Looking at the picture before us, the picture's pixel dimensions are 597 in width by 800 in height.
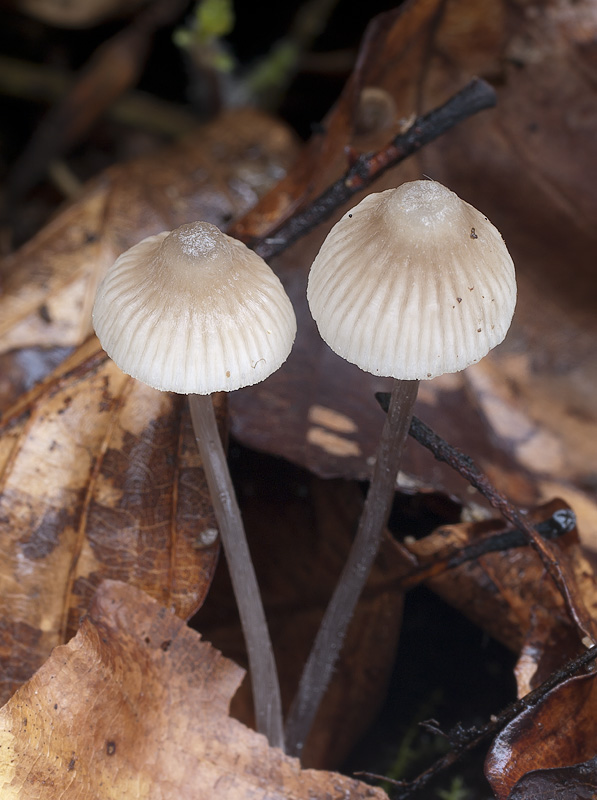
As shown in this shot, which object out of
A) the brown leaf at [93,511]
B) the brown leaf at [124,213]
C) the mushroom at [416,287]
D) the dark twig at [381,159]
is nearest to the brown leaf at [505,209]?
the dark twig at [381,159]

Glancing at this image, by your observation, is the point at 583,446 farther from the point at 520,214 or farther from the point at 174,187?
the point at 174,187

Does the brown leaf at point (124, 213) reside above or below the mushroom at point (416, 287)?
below

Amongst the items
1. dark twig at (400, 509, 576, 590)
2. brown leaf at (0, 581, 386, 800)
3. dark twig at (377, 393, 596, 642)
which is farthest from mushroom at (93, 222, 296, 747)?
dark twig at (400, 509, 576, 590)

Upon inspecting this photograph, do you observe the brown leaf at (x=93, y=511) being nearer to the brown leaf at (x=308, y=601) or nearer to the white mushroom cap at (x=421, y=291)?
the brown leaf at (x=308, y=601)

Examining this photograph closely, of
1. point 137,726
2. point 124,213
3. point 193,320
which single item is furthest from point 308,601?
point 124,213

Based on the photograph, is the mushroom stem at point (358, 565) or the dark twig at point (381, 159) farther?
the dark twig at point (381, 159)

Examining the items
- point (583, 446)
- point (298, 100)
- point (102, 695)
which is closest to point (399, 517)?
point (583, 446)

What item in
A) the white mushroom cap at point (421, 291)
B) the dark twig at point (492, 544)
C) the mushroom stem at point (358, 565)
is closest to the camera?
the white mushroom cap at point (421, 291)

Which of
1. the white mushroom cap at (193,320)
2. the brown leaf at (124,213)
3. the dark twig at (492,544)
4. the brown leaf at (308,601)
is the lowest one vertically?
the brown leaf at (308,601)
